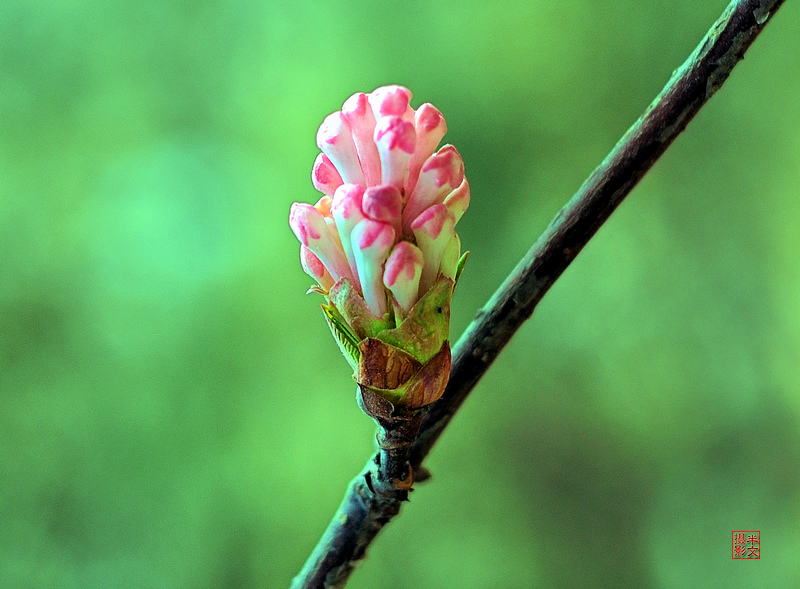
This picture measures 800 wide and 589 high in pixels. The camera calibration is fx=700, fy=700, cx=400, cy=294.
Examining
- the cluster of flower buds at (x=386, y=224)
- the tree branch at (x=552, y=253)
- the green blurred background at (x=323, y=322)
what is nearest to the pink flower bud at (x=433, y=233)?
the cluster of flower buds at (x=386, y=224)

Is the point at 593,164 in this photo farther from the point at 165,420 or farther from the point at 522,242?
the point at 165,420

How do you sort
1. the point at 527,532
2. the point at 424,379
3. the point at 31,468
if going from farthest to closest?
the point at 527,532 < the point at 31,468 < the point at 424,379

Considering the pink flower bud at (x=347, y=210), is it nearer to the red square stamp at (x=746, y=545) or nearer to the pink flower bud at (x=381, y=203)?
the pink flower bud at (x=381, y=203)

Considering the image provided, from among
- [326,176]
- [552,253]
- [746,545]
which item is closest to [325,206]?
[326,176]

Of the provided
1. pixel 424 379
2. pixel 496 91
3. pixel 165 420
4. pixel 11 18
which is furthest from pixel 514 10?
pixel 424 379

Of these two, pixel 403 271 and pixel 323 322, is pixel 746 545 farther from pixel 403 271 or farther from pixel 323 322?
pixel 403 271

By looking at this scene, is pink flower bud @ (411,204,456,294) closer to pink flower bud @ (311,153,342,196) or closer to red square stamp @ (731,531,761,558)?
pink flower bud @ (311,153,342,196)
